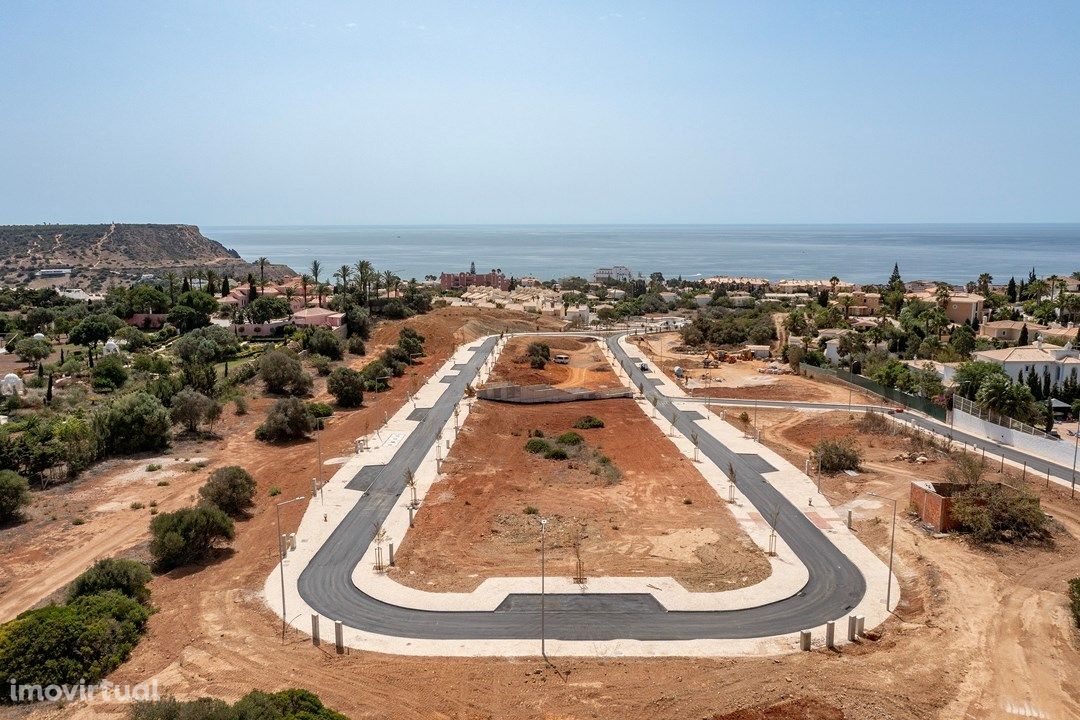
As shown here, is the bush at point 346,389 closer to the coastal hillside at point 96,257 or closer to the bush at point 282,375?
the bush at point 282,375

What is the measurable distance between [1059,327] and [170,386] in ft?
261

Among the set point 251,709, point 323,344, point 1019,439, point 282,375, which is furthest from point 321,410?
point 1019,439

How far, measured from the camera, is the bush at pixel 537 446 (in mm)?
38406

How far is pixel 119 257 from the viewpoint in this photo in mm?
176500

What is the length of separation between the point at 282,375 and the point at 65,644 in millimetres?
35584

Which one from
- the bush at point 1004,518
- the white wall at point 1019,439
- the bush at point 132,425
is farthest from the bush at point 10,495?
the white wall at point 1019,439

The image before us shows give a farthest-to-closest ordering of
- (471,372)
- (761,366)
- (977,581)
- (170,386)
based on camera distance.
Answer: (761,366) → (471,372) → (170,386) → (977,581)

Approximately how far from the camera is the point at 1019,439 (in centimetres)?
3728

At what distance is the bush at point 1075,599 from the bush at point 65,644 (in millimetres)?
26571

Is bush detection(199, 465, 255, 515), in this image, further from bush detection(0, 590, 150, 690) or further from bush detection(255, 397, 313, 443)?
bush detection(255, 397, 313, 443)

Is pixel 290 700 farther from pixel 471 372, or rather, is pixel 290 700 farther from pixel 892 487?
pixel 471 372

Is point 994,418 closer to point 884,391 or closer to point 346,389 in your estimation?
point 884,391

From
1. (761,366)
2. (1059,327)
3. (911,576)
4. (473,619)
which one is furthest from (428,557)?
(1059,327)

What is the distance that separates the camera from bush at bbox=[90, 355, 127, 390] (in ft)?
168
